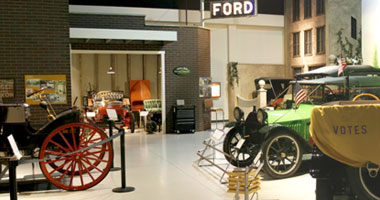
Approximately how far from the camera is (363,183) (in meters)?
4.02

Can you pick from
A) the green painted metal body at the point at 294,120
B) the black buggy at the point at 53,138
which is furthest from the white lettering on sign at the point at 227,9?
the black buggy at the point at 53,138

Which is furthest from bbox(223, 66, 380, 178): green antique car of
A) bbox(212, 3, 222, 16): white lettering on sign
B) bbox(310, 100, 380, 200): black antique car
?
bbox(212, 3, 222, 16): white lettering on sign

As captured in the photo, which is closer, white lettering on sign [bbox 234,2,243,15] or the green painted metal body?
the green painted metal body

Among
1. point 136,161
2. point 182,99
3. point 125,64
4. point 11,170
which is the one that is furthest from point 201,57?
point 11,170

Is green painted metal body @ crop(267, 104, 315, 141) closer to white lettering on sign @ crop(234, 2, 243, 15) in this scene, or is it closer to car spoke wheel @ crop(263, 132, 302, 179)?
car spoke wheel @ crop(263, 132, 302, 179)

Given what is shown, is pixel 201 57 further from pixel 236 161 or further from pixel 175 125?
pixel 236 161

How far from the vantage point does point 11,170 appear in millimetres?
3842

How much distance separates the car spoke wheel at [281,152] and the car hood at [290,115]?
0.37 meters

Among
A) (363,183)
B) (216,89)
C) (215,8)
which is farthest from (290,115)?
(216,89)

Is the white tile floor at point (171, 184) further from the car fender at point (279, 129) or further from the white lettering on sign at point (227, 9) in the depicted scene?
the white lettering on sign at point (227, 9)

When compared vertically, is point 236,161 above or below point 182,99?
below

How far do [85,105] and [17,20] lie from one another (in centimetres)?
666

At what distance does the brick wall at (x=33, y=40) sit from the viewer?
8.66 m

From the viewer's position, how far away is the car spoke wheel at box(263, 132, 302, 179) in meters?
6.29
